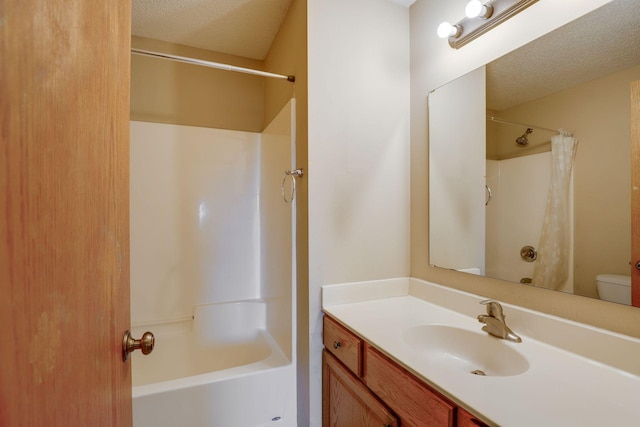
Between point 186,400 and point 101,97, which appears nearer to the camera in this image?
point 101,97

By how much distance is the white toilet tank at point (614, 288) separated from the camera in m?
0.84

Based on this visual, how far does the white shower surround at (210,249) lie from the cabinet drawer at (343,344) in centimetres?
→ 28

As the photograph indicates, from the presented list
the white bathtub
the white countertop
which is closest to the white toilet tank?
the white countertop

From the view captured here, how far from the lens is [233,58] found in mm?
2387

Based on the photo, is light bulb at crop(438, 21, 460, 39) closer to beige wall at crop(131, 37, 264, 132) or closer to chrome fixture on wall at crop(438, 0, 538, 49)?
chrome fixture on wall at crop(438, 0, 538, 49)

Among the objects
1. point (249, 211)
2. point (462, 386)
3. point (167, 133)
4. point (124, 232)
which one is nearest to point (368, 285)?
point (462, 386)

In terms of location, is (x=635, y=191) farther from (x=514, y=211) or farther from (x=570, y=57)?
(x=570, y=57)

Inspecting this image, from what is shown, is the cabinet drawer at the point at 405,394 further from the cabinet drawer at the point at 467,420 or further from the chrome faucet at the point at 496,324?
the chrome faucet at the point at 496,324

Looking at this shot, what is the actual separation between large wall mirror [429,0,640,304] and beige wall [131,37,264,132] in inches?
65.9

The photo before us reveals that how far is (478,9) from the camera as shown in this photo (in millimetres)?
1167

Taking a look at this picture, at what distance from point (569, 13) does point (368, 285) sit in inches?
53.2

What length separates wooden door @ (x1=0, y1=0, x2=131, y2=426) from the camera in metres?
0.27

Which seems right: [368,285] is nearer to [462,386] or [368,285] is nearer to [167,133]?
[462,386]

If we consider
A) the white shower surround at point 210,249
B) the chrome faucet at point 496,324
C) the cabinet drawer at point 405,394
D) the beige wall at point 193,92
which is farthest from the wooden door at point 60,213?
the beige wall at point 193,92
